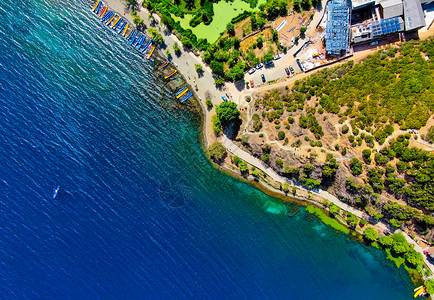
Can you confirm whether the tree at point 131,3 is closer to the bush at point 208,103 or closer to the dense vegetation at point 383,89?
the bush at point 208,103

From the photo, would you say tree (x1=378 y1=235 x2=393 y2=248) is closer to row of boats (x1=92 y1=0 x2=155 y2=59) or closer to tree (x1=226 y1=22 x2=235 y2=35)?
tree (x1=226 y1=22 x2=235 y2=35)

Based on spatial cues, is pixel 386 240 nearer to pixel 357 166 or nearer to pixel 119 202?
pixel 357 166

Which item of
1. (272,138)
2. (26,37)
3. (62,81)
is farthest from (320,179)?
(26,37)

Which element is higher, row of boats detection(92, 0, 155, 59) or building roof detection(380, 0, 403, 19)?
row of boats detection(92, 0, 155, 59)

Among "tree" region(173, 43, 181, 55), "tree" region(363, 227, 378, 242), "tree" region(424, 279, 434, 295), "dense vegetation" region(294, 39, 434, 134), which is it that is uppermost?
"tree" region(173, 43, 181, 55)

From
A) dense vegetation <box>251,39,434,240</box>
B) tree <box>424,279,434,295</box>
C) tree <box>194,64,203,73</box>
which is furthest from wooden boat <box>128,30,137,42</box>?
tree <box>424,279,434,295</box>
